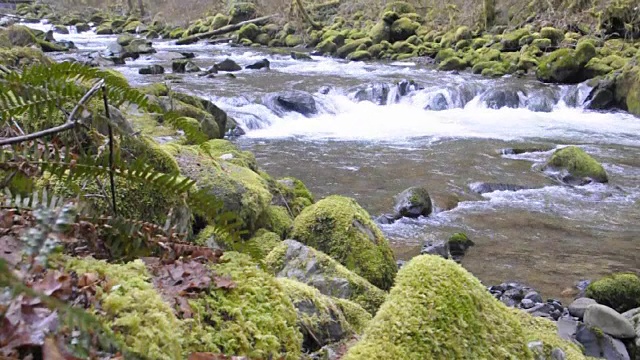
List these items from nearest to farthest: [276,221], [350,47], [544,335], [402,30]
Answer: [544,335] < [276,221] < [350,47] < [402,30]

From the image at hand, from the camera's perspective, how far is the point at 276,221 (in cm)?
572

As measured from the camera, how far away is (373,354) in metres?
2.16

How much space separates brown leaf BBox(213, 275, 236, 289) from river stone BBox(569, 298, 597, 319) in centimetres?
543

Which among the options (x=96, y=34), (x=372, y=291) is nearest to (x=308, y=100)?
(x=372, y=291)

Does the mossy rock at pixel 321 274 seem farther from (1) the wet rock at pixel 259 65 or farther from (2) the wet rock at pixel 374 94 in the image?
(1) the wet rock at pixel 259 65

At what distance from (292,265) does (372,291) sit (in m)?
0.63

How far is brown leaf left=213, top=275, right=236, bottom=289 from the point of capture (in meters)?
1.90

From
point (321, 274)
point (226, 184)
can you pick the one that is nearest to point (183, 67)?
point (226, 184)

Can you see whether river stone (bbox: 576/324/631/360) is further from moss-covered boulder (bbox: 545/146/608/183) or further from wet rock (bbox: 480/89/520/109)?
wet rock (bbox: 480/89/520/109)

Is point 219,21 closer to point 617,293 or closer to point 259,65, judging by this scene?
point 259,65

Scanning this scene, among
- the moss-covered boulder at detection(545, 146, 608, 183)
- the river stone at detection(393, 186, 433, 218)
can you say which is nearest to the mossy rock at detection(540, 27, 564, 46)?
the moss-covered boulder at detection(545, 146, 608, 183)

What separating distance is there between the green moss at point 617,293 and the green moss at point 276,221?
380 centimetres

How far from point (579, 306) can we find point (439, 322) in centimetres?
487

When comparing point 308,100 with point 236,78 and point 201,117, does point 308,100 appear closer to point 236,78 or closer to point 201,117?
point 236,78
